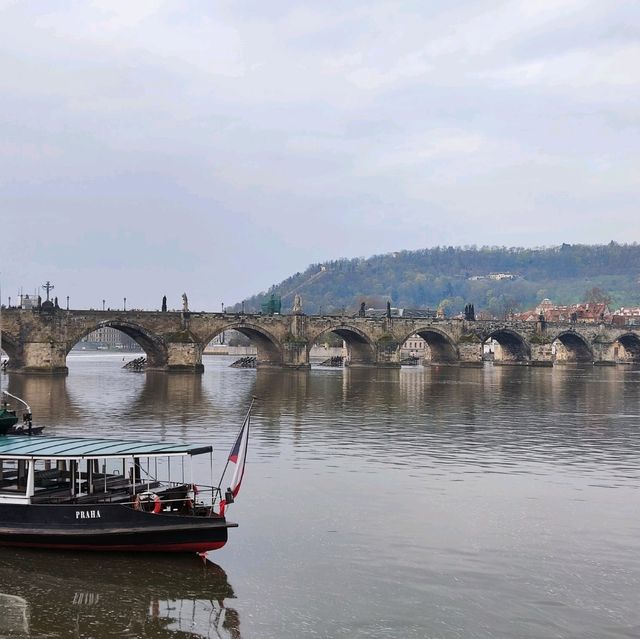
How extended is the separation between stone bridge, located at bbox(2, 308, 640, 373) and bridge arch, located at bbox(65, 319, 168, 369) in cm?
10

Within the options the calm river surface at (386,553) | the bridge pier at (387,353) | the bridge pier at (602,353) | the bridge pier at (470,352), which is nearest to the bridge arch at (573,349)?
the bridge pier at (602,353)

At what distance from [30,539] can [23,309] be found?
218ft

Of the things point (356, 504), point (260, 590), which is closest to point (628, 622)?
point (260, 590)

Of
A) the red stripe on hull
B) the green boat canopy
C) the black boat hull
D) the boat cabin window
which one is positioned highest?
the green boat canopy

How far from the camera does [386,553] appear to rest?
1856 cm

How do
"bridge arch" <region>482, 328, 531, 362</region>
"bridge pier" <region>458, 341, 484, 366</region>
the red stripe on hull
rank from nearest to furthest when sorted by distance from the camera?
the red stripe on hull
"bridge pier" <region>458, 341, 484, 366</region>
"bridge arch" <region>482, 328, 531, 362</region>

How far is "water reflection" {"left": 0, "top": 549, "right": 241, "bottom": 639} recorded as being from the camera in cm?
1454

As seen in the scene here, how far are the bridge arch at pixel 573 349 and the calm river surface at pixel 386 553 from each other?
103424 mm

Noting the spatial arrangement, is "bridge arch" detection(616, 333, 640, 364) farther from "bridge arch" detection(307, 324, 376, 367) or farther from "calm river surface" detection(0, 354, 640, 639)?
"calm river surface" detection(0, 354, 640, 639)

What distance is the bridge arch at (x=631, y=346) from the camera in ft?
477

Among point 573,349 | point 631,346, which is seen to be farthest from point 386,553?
point 631,346

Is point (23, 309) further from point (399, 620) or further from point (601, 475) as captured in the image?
point (399, 620)

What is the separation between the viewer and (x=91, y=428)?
128 feet

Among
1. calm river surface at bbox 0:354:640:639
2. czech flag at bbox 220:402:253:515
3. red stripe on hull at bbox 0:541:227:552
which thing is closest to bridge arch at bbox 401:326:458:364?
calm river surface at bbox 0:354:640:639
